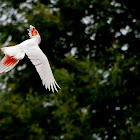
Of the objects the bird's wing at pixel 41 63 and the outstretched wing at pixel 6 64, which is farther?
the outstretched wing at pixel 6 64

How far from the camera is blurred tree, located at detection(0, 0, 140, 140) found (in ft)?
40.1

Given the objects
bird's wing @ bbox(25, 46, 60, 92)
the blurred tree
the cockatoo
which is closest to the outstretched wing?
the cockatoo

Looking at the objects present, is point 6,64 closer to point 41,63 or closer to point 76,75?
point 41,63

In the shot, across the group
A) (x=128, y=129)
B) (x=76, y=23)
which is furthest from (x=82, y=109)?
(x=76, y=23)

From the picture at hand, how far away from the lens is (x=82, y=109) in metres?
12.4

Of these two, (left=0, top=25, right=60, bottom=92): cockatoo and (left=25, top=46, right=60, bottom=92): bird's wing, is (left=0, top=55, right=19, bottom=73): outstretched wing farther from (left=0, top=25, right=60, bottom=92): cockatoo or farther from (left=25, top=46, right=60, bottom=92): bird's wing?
(left=25, top=46, right=60, bottom=92): bird's wing

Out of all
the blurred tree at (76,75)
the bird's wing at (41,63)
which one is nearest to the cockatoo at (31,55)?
the bird's wing at (41,63)

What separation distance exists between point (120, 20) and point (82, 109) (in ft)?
7.92

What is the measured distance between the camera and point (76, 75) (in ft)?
41.7

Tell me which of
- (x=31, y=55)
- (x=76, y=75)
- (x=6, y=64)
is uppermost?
(x=31, y=55)

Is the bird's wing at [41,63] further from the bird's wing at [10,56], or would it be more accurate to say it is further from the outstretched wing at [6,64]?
the outstretched wing at [6,64]

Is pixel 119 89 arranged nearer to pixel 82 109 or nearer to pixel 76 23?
pixel 82 109

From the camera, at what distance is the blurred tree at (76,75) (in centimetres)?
1223

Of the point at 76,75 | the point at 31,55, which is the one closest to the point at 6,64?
the point at 31,55
